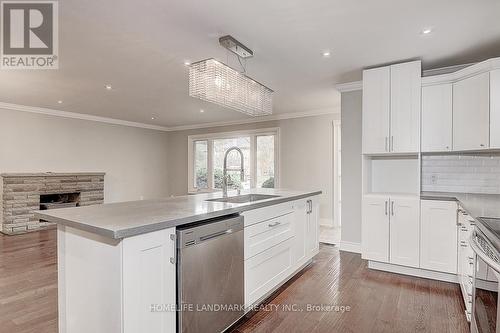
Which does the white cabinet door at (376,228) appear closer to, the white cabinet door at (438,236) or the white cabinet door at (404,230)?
the white cabinet door at (404,230)

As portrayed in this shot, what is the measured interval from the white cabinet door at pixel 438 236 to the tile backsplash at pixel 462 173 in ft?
2.02

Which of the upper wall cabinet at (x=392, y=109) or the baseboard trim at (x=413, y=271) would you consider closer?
the baseboard trim at (x=413, y=271)

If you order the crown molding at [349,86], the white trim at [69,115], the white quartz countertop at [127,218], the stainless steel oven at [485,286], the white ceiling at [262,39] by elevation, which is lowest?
the stainless steel oven at [485,286]

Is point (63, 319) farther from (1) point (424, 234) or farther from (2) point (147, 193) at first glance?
(2) point (147, 193)

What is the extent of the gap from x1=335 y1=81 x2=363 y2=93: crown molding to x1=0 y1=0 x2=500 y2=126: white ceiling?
0.40 feet

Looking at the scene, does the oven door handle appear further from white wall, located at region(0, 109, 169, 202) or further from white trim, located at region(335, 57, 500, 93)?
white wall, located at region(0, 109, 169, 202)

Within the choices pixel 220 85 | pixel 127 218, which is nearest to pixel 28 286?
pixel 127 218

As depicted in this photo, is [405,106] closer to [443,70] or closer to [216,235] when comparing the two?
[443,70]

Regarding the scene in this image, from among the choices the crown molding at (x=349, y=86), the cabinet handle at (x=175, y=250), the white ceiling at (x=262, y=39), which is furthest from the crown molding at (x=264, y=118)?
the cabinet handle at (x=175, y=250)

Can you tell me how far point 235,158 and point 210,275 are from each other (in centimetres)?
549

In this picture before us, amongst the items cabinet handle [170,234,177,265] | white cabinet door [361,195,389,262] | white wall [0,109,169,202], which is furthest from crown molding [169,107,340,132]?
cabinet handle [170,234,177,265]

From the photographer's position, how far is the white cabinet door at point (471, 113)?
2734mm

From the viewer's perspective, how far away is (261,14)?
2.21 metres

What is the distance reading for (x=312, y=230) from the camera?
11.3 feet
